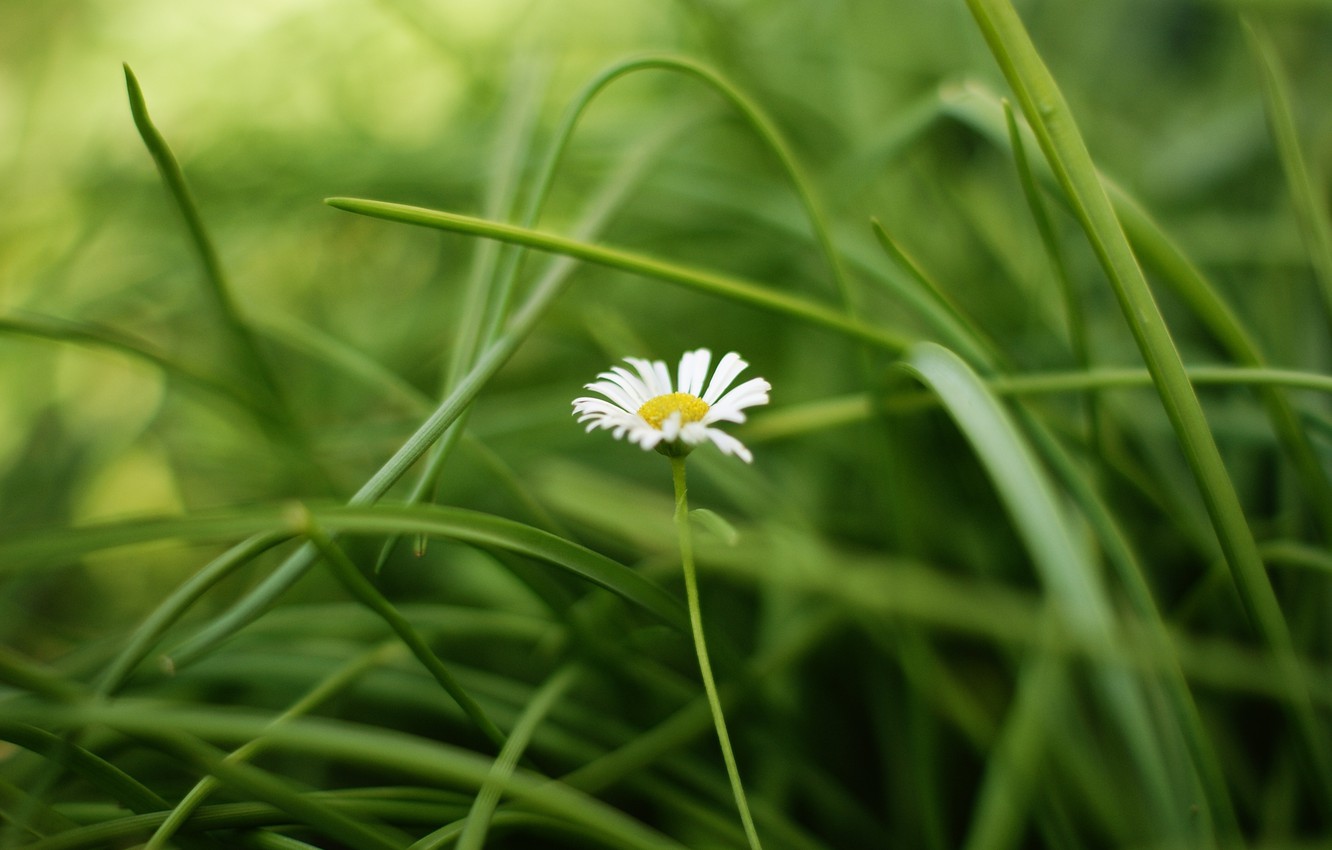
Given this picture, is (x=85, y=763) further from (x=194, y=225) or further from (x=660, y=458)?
(x=660, y=458)

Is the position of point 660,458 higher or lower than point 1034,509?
higher

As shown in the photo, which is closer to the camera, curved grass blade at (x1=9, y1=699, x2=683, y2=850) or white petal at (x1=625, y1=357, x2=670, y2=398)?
curved grass blade at (x1=9, y1=699, x2=683, y2=850)

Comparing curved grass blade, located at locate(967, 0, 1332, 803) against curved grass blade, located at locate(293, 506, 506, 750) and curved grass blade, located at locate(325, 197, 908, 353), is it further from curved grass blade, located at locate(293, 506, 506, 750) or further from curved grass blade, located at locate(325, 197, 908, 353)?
curved grass blade, located at locate(293, 506, 506, 750)

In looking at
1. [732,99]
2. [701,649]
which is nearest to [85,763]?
[701,649]

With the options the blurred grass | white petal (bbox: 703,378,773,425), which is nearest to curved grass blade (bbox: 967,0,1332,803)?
the blurred grass

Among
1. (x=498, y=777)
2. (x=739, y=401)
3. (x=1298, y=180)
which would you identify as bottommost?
(x=498, y=777)

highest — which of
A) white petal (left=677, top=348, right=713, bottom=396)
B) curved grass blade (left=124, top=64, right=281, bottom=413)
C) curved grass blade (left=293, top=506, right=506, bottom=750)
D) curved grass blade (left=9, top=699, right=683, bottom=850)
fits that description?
curved grass blade (left=124, top=64, right=281, bottom=413)

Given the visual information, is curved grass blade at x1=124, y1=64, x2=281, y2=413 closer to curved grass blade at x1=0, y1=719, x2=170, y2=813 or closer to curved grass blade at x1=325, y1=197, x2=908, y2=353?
curved grass blade at x1=325, y1=197, x2=908, y2=353

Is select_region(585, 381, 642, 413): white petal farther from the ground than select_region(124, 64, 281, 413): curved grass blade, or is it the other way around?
select_region(124, 64, 281, 413): curved grass blade

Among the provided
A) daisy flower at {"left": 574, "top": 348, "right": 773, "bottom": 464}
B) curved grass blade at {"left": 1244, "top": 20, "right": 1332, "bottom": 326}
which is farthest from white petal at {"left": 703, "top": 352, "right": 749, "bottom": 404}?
curved grass blade at {"left": 1244, "top": 20, "right": 1332, "bottom": 326}
